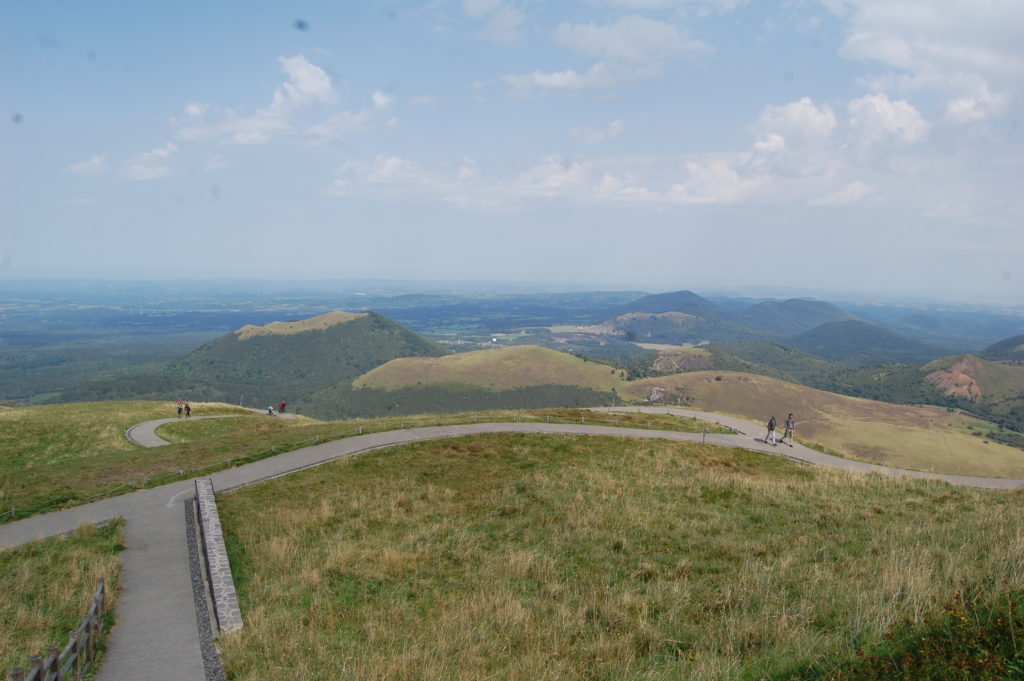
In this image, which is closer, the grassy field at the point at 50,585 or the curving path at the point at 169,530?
the curving path at the point at 169,530

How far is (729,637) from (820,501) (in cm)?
1410

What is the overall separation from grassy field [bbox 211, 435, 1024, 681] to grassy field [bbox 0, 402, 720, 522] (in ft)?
19.7

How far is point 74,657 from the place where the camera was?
8898 mm

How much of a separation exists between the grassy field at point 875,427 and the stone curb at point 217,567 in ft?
219

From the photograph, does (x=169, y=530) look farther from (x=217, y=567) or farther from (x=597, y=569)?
(x=597, y=569)

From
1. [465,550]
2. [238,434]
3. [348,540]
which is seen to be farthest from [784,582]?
[238,434]

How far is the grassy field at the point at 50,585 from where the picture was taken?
10406mm

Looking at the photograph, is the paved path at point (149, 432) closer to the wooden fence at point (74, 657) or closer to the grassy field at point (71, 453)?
the grassy field at point (71, 453)

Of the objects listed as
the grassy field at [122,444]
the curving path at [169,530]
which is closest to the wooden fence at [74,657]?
the curving path at [169,530]

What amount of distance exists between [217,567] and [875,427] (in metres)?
164

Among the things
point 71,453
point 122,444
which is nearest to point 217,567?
point 122,444

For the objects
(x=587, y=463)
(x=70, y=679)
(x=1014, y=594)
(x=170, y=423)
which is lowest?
(x=170, y=423)

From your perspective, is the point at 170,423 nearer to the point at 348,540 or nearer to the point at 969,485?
the point at 348,540

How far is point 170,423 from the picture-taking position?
45.0 metres
